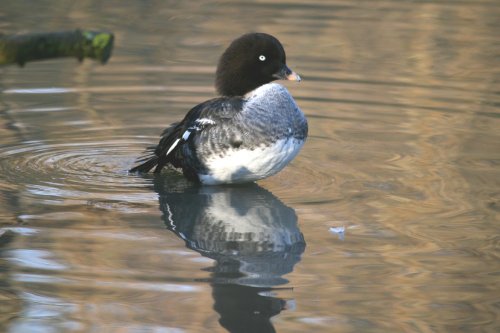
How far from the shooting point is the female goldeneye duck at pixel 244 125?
6750 millimetres

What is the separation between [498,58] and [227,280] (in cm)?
738

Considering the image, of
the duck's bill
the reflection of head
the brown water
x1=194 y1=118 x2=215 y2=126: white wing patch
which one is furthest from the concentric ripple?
the reflection of head

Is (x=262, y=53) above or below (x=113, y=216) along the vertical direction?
above

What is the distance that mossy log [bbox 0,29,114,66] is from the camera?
2.84 m

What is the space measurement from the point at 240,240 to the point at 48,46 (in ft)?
10.6

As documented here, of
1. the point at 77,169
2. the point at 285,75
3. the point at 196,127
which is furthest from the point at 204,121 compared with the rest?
the point at 77,169

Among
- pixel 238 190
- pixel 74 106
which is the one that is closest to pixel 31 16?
pixel 74 106

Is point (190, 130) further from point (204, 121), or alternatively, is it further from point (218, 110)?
point (218, 110)

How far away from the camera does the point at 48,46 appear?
9.41 feet

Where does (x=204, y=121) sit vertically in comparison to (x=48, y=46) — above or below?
below

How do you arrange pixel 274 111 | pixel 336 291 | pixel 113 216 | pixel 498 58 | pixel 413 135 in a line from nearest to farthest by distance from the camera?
pixel 336 291 < pixel 113 216 < pixel 274 111 < pixel 413 135 < pixel 498 58

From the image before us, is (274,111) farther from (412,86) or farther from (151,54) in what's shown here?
(151,54)

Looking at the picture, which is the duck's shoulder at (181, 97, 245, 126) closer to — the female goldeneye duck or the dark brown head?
the female goldeneye duck

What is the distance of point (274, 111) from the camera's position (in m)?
6.88
